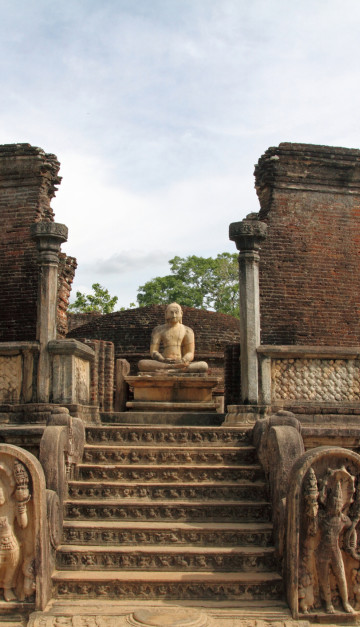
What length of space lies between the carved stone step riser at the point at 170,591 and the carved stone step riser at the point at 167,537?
441mm

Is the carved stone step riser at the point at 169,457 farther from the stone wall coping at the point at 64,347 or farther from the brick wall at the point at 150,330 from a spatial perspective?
the brick wall at the point at 150,330

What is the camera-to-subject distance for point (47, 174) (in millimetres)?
12695

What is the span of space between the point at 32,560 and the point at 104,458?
1633 mm

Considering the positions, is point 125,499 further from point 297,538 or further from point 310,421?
point 310,421

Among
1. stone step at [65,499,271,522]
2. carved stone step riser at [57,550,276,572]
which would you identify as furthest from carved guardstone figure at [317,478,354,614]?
stone step at [65,499,271,522]

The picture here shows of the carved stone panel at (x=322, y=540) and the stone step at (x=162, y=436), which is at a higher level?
the stone step at (x=162, y=436)

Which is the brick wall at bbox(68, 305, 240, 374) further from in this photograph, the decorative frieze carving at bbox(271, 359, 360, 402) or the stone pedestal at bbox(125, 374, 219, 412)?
the decorative frieze carving at bbox(271, 359, 360, 402)

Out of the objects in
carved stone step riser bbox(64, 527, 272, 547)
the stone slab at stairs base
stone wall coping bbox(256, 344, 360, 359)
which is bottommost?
the stone slab at stairs base

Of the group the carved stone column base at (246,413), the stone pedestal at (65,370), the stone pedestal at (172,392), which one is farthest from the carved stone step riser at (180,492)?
the stone pedestal at (172,392)

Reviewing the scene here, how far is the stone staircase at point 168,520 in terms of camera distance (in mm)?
4703

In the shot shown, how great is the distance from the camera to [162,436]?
6434 mm

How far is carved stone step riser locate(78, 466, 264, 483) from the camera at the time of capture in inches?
228

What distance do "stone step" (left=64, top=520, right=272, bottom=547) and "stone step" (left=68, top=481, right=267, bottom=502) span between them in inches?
17.7

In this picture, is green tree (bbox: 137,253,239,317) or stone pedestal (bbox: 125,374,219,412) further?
green tree (bbox: 137,253,239,317)
